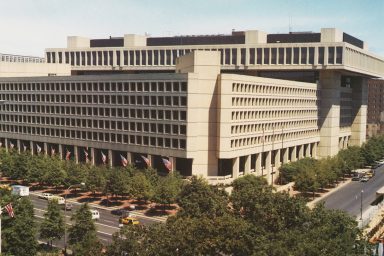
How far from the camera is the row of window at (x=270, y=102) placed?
351 feet

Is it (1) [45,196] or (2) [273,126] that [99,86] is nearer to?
(1) [45,196]

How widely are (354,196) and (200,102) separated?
3700 cm

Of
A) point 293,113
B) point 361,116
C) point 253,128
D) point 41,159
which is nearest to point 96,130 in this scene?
point 41,159

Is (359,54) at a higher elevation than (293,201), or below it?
higher

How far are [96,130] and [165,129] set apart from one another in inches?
940

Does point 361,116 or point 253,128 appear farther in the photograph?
point 361,116

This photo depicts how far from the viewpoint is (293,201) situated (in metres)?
57.6

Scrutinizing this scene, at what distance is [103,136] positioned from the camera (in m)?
120

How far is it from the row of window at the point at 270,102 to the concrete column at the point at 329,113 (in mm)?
3944

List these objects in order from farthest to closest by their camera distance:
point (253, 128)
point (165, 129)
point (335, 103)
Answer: point (335, 103) → point (253, 128) → point (165, 129)

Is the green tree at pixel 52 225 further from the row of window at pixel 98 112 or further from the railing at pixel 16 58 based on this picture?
the railing at pixel 16 58

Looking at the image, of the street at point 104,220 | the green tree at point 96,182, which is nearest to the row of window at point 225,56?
the green tree at point 96,182

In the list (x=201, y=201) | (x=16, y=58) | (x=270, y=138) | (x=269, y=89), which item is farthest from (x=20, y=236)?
(x=16, y=58)

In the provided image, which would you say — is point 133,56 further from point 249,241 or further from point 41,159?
point 249,241
